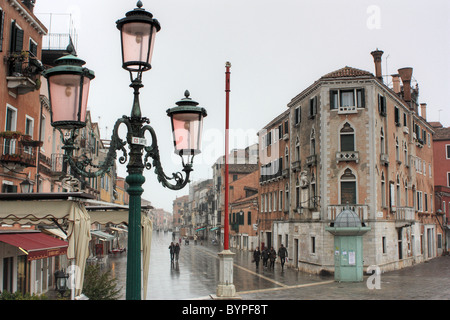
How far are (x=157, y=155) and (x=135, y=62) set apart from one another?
4.55ft

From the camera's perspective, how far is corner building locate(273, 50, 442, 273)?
2927 cm

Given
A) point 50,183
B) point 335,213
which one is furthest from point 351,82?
point 50,183

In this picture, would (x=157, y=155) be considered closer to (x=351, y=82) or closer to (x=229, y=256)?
(x=229, y=256)

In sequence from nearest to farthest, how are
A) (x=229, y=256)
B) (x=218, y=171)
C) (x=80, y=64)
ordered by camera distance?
1. (x=80, y=64)
2. (x=229, y=256)
3. (x=218, y=171)

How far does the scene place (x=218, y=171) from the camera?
85.2 metres

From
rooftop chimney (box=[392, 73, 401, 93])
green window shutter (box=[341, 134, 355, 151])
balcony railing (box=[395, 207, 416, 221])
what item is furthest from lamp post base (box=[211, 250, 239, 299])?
rooftop chimney (box=[392, 73, 401, 93])

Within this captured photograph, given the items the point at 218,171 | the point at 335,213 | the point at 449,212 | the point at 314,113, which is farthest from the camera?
the point at 218,171

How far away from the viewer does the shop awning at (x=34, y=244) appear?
1397cm

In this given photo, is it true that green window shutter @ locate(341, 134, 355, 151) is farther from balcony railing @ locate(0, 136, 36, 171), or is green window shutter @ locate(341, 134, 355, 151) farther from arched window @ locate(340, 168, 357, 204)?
balcony railing @ locate(0, 136, 36, 171)

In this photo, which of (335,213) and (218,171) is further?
(218,171)

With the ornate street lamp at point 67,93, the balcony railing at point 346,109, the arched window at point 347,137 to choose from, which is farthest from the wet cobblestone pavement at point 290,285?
the ornate street lamp at point 67,93

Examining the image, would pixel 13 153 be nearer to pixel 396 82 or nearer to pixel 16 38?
pixel 16 38

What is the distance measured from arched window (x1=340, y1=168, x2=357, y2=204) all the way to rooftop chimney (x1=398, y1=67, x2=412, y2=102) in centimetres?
1302

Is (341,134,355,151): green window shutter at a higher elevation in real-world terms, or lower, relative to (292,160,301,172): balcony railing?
higher
